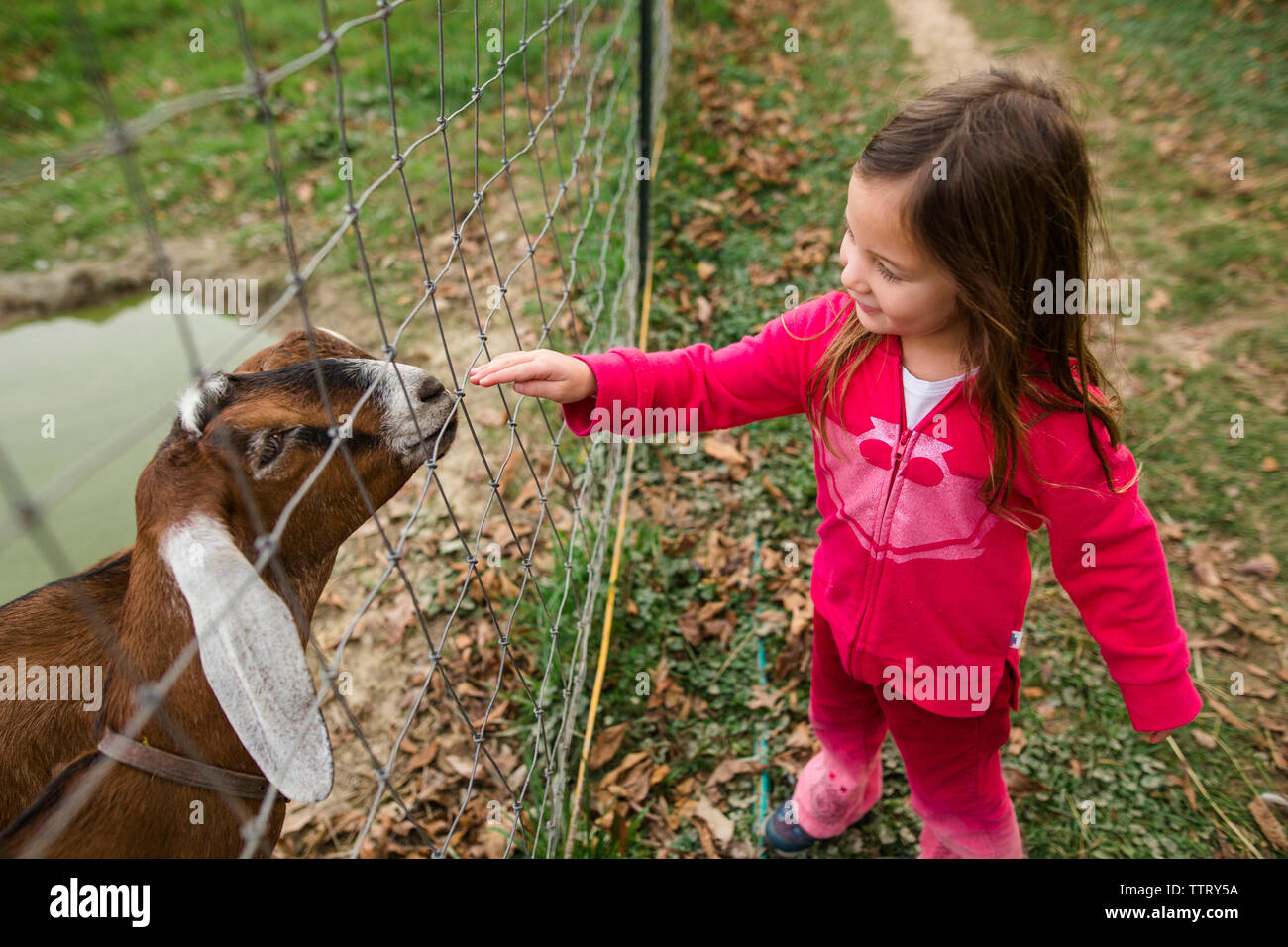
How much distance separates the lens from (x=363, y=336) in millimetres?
4488

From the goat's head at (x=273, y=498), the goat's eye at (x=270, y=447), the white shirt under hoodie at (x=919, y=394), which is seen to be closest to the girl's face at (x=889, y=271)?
the white shirt under hoodie at (x=919, y=394)

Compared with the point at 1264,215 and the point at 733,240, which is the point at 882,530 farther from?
the point at 1264,215

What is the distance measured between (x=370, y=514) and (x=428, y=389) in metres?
0.30

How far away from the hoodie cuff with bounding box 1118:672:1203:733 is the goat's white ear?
152 centimetres

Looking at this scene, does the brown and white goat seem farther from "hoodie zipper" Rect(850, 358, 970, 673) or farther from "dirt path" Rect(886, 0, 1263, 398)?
"dirt path" Rect(886, 0, 1263, 398)

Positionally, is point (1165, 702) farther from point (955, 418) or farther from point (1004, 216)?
point (1004, 216)

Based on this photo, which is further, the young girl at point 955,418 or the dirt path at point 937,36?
the dirt path at point 937,36

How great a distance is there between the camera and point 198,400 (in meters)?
1.81

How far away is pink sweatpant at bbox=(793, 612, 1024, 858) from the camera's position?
6.22 ft

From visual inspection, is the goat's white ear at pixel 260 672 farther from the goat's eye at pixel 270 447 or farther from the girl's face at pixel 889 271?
the girl's face at pixel 889 271

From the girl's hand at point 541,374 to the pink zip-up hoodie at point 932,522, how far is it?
0.05 meters

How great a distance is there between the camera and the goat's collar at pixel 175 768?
1708 millimetres

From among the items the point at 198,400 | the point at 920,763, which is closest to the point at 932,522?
the point at 920,763

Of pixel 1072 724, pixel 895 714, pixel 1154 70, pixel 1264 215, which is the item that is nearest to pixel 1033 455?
pixel 895 714
